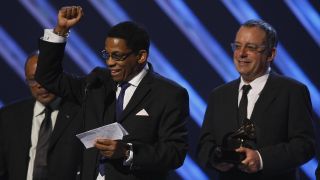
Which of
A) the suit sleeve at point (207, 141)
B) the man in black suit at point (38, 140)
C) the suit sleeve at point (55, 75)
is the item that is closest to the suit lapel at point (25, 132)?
the man in black suit at point (38, 140)

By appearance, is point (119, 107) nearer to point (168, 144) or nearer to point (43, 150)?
point (168, 144)

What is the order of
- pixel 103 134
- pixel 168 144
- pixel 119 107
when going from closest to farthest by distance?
pixel 103 134 → pixel 168 144 → pixel 119 107

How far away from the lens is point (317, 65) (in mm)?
4590

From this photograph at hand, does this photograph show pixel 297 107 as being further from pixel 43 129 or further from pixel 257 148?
pixel 43 129

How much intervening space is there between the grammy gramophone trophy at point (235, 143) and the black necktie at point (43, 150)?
37.7 inches

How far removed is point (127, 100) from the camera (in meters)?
3.36

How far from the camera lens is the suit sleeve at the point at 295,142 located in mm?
3246

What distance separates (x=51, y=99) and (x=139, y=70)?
75 cm

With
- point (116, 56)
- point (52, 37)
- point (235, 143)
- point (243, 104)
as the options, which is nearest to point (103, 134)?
point (116, 56)

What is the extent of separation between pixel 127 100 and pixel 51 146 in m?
0.66

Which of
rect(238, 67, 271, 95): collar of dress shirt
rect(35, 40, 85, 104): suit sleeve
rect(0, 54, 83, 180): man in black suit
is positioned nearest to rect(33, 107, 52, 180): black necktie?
rect(0, 54, 83, 180): man in black suit

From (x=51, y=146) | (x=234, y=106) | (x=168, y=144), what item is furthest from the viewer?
(x=51, y=146)

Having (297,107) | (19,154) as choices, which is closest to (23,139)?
(19,154)

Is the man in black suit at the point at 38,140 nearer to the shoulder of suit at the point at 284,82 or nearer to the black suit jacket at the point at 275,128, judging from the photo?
the black suit jacket at the point at 275,128
